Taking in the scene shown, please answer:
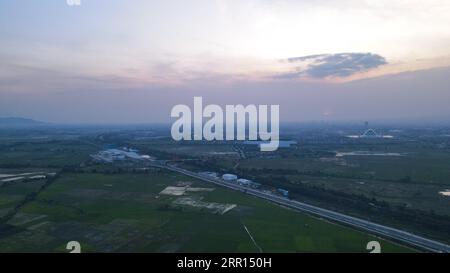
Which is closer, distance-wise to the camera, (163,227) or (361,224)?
(163,227)

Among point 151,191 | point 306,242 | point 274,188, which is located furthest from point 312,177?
point 306,242

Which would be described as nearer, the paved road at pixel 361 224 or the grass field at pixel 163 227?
the grass field at pixel 163 227

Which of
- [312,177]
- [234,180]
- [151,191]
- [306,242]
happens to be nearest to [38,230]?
[151,191]

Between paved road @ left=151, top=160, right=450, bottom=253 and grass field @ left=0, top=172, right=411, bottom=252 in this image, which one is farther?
paved road @ left=151, top=160, right=450, bottom=253

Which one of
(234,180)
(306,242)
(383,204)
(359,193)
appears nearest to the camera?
(306,242)
